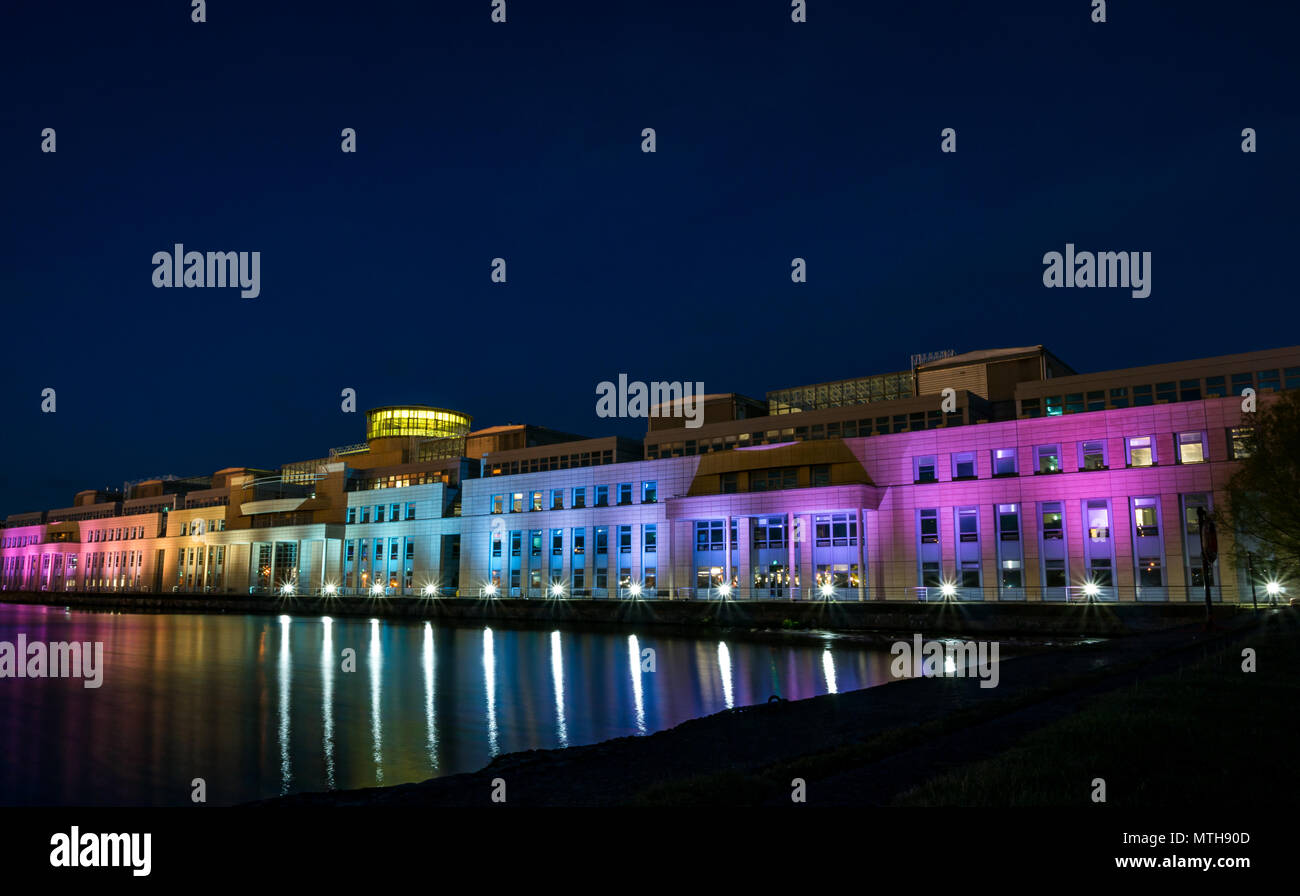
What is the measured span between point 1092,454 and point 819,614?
28.2 meters

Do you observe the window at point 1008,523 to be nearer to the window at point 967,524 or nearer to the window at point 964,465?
the window at point 967,524

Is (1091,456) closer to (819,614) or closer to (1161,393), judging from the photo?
(1161,393)

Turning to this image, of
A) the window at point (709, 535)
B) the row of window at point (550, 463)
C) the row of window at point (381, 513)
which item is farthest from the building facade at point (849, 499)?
the row of window at point (381, 513)

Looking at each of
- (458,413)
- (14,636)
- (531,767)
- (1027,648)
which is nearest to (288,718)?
(531,767)

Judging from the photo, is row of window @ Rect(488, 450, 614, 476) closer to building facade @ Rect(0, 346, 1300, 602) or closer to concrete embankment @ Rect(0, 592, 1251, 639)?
building facade @ Rect(0, 346, 1300, 602)

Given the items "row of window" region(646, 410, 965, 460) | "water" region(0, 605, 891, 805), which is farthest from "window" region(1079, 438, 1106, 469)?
"water" region(0, 605, 891, 805)

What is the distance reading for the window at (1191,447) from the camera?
65.9 m

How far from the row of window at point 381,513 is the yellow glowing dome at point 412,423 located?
46.7ft

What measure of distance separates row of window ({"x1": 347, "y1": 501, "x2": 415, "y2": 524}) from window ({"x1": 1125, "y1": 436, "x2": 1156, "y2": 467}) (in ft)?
310

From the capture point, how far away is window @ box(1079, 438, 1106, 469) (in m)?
70.3

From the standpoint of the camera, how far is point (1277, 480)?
38.0 meters
